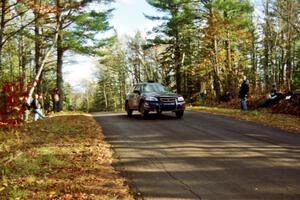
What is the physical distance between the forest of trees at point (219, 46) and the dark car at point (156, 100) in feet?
32.0

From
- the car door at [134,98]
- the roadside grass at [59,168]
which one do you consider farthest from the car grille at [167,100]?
the roadside grass at [59,168]

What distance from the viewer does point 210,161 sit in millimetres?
7996

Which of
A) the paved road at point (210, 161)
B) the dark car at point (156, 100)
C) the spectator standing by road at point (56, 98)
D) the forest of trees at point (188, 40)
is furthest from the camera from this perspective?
the spectator standing by road at point (56, 98)

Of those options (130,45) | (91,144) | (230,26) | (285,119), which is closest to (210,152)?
(91,144)

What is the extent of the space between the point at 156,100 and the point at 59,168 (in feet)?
28.5

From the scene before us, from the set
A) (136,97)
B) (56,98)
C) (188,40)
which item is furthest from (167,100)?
(188,40)

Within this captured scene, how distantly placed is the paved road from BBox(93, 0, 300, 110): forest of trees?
43.2ft

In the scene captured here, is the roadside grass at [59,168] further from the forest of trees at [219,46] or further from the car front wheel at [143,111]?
the forest of trees at [219,46]

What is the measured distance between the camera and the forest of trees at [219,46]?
28.8m

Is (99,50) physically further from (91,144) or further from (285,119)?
(91,144)

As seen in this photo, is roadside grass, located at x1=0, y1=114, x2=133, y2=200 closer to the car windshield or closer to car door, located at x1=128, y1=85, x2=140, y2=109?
car door, located at x1=128, y1=85, x2=140, y2=109

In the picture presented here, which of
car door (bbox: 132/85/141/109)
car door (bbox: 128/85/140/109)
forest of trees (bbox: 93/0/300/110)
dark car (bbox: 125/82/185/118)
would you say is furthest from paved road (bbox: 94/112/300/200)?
forest of trees (bbox: 93/0/300/110)

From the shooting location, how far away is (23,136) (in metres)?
12.5

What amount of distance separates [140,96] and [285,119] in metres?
6.45
